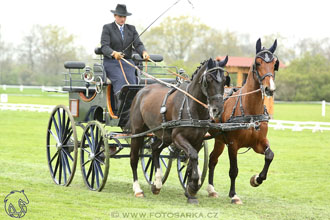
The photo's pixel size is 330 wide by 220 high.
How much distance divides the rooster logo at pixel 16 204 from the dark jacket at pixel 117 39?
285 centimetres

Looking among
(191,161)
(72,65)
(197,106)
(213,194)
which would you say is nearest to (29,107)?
(72,65)

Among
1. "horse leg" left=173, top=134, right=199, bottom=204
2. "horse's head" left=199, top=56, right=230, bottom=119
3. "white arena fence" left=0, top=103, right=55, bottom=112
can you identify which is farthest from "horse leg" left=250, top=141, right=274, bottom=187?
"white arena fence" left=0, top=103, right=55, bottom=112

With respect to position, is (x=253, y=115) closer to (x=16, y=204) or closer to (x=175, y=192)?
(x=175, y=192)

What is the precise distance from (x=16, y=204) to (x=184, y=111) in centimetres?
260

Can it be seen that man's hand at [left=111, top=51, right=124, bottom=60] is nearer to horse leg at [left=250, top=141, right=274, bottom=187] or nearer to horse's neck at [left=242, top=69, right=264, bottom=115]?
horse's neck at [left=242, top=69, right=264, bottom=115]

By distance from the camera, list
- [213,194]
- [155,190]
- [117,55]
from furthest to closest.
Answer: [117,55] < [213,194] < [155,190]

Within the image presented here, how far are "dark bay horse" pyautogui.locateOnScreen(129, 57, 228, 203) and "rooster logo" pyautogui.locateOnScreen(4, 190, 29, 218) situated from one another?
186 centimetres

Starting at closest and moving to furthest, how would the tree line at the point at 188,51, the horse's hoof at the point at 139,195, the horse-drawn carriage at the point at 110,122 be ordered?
the horse-drawn carriage at the point at 110,122 → the horse's hoof at the point at 139,195 → the tree line at the point at 188,51

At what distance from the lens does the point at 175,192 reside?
975cm

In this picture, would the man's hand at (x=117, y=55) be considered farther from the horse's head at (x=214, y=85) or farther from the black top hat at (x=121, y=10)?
the horse's head at (x=214, y=85)

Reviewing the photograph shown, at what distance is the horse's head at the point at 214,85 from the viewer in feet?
24.8

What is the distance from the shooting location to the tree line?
50.9m

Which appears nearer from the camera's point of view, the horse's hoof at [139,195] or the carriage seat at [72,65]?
the horse's hoof at [139,195]

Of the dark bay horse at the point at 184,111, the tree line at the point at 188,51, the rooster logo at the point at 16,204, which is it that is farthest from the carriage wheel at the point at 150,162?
the tree line at the point at 188,51
